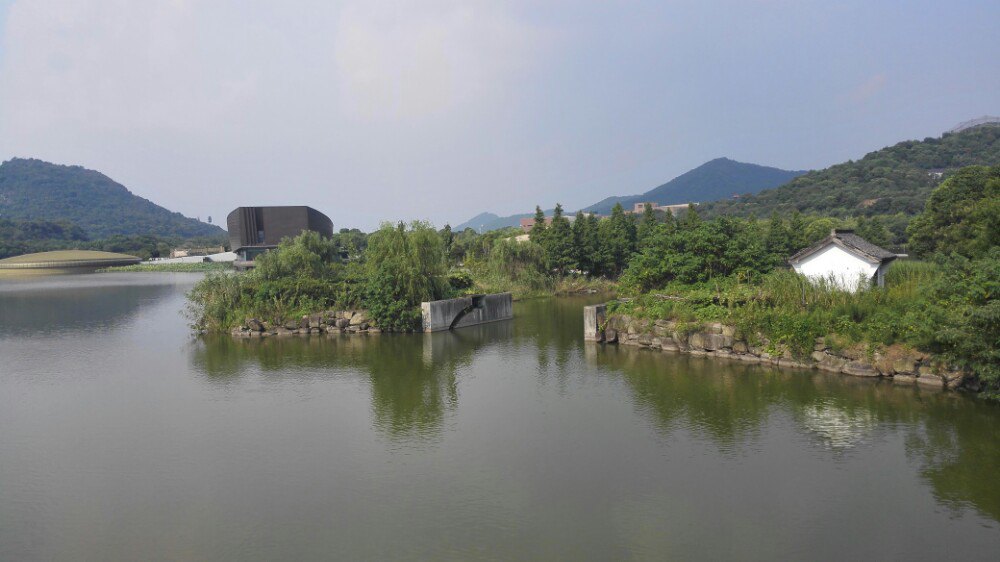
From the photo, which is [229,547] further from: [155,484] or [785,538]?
[785,538]

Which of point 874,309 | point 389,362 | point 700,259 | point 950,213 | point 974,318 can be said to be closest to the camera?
point 974,318

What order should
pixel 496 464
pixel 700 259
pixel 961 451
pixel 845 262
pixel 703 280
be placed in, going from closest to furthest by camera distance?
pixel 961 451
pixel 496 464
pixel 845 262
pixel 703 280
pixel 700 259

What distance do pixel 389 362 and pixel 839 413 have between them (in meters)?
15.2

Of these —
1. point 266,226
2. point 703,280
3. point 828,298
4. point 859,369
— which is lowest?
point 859,369

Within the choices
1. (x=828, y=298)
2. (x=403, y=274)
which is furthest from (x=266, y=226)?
(x=828, y=298)

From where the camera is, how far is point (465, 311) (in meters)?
31.6

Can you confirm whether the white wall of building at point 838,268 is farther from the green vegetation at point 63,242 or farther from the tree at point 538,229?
the green vegetation at point 63,242

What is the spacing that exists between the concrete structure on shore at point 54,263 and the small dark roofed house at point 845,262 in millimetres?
116883

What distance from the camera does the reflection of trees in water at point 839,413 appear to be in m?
11.7

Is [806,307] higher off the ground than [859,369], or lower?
higher

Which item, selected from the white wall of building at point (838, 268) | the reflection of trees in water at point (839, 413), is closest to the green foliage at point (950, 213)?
the white wall of building at point (838, 268)

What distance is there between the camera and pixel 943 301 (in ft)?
52.6

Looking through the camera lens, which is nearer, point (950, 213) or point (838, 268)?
point (838, 268)

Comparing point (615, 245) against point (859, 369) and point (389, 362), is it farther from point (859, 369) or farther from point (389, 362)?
point (859, 369)
